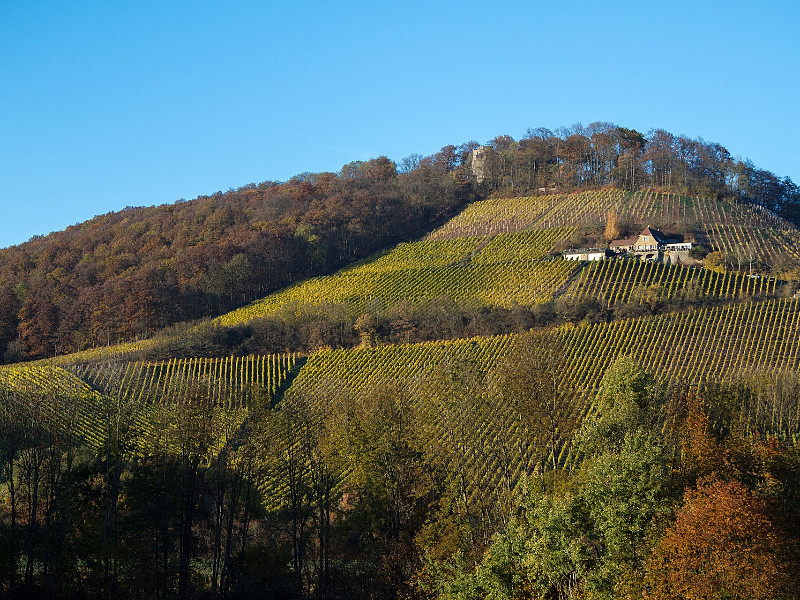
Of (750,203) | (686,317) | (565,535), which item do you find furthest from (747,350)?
(750,203)

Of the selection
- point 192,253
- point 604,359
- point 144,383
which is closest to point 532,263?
point 604,359

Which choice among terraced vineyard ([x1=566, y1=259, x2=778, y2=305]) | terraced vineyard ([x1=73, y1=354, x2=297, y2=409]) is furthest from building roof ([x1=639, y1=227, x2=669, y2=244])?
terraced vineyard ([x1=73, y1=354, x2=297, y2=409])

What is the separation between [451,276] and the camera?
3132 inches

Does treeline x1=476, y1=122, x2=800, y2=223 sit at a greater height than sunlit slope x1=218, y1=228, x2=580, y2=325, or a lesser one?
greater

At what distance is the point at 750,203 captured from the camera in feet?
341

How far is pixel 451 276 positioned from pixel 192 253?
1226 inches

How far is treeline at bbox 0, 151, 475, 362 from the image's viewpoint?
80.1m

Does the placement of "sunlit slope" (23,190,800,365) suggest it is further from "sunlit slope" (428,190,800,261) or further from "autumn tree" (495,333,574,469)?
A: "autumn tree" (495,333,574,469)

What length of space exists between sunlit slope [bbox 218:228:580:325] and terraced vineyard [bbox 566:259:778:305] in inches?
100

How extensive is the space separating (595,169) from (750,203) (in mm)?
21595

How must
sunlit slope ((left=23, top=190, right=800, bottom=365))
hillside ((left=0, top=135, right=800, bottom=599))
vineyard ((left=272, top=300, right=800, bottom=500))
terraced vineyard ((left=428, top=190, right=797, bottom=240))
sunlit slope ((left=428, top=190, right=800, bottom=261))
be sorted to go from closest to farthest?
hillside ((left=0, top=135, right=800, bottom=599)) → vineyard ((left=272, top=300, right=800, bottom=500)) → sunlit slope ((left=23, top=190, right=800, bottom=365)) → sunlit slope ((left=428, top=190, right=800, bottom=261)) → terraced vineyard ((left=428, top=190, right=797, bottom=240))

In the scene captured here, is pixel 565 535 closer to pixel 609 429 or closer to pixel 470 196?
pixel 609 429

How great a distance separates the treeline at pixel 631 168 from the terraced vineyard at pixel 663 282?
3383 centimetres

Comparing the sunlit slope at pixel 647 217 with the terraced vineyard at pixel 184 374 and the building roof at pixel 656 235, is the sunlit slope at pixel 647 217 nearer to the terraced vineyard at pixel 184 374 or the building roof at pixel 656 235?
the building roof at pixel 656 235
